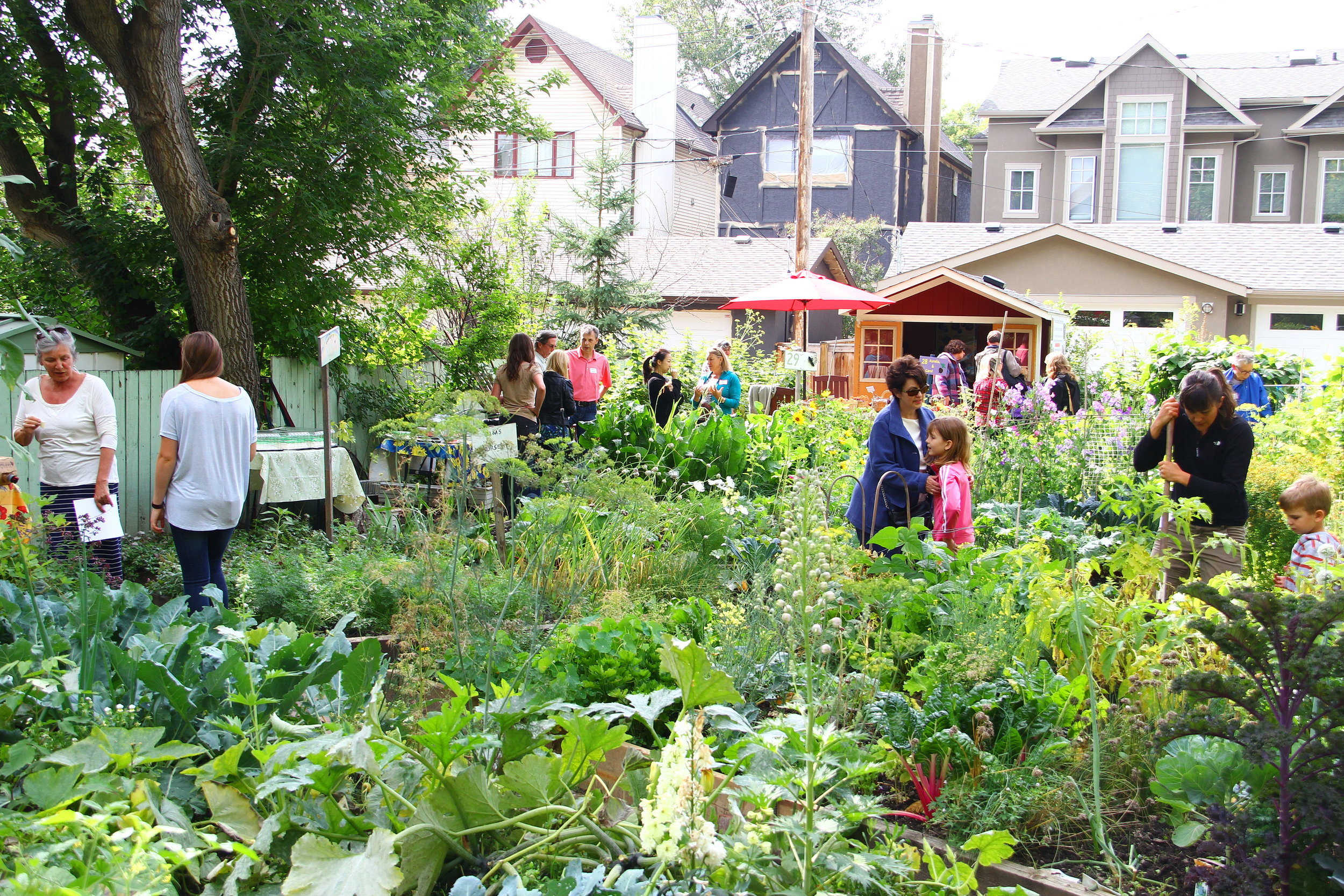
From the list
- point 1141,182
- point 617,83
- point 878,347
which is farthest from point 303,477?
point 1141,182

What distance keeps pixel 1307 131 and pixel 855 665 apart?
2769 centimetres

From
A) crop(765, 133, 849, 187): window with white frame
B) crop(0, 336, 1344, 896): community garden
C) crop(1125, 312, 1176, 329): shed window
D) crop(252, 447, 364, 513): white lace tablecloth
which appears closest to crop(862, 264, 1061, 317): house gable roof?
crop(1125, 312, 1176, 329): shed window

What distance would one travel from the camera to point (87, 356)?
7.67 meters

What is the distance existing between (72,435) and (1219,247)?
2196 cm

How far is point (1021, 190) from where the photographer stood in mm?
26672

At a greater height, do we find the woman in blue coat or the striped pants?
the woman in blue coat

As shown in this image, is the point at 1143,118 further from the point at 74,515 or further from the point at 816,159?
the point at 74,515

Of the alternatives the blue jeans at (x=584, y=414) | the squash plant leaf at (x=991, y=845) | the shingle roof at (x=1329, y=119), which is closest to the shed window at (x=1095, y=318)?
the shingle roof at (x=1329, y=119)

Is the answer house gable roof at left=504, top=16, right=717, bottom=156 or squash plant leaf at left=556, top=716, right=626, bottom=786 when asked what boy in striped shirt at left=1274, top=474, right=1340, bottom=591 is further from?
house gable roof at left=504, top=16, right=717, bottom=156

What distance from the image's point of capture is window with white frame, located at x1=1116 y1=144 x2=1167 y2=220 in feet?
84.0

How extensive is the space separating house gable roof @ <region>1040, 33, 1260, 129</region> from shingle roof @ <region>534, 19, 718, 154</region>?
10264 mm

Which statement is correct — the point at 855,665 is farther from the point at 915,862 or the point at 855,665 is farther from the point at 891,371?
the point at 891,371

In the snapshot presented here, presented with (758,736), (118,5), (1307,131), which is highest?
(1307,131)

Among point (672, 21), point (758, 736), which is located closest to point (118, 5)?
point (758, 736)
